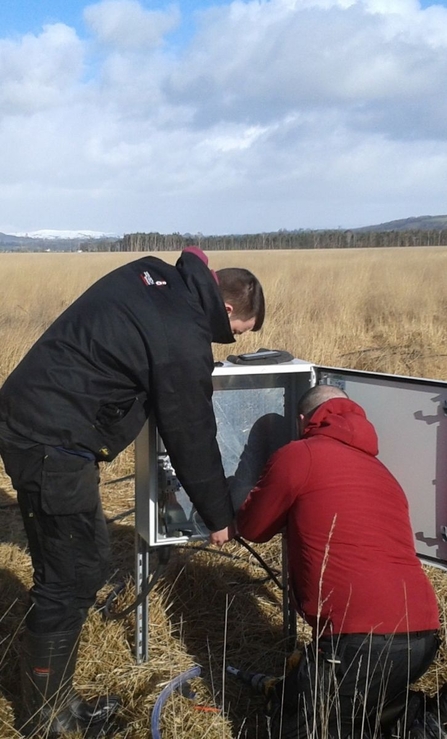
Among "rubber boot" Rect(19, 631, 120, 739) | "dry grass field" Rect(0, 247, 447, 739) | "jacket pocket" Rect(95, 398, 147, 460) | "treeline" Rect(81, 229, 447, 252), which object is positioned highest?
"treeline" Rect(81, 229, 447, 252)

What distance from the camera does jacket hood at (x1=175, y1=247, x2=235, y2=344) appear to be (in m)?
2.49

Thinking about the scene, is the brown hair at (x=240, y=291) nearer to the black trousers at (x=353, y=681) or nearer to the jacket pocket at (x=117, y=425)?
the jacket pocket at (x=117, y=425)

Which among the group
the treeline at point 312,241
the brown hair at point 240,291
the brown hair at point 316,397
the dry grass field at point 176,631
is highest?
the treeline at point 312,241

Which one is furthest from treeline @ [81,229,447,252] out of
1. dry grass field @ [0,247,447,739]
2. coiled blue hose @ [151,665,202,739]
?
coiled blue hose @ [151,665,202,739]

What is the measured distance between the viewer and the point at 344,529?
7.89ft

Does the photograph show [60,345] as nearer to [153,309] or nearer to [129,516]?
[153,309]

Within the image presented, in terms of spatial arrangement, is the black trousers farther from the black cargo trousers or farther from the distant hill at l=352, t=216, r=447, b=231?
the distant hill at l=352, t=216, r=447, b=231

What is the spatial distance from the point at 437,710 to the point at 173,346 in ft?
4.88

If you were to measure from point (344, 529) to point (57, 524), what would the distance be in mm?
936

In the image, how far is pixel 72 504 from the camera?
8.14 feet

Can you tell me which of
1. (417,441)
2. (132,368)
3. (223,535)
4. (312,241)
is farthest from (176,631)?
(312,241)

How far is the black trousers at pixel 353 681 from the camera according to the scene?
2.33 meters

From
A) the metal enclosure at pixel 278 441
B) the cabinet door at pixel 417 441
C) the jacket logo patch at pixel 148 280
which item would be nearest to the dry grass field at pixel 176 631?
the metal enclosure at pixel 278 441

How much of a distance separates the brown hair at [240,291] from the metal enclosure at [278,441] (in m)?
0.43
